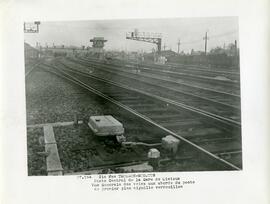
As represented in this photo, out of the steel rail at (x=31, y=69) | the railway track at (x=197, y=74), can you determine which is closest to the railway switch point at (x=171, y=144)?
the railway track at (x=197, y=74)

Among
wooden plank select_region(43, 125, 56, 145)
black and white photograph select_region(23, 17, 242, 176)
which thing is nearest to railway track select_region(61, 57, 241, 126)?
black and white photograph select_region(23, 17, 242, 176)

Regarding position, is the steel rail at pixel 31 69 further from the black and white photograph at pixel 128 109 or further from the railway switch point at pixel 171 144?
the railway switch point at pixel 171 144

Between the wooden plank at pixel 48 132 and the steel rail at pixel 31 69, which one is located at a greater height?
the steel rail at pixel 31 69

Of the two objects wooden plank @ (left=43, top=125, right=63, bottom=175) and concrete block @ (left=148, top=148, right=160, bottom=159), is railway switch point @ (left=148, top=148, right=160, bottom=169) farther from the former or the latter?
wooden plank @ (left=43, top=125, right=63, bottom=175)

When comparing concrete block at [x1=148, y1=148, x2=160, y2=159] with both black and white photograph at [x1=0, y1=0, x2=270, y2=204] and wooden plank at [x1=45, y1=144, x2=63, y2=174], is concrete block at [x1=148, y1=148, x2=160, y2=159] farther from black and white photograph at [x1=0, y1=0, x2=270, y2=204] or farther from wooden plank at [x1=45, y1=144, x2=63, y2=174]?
wooden plank at [x1=45, y1=144, x2=63, y2=174]

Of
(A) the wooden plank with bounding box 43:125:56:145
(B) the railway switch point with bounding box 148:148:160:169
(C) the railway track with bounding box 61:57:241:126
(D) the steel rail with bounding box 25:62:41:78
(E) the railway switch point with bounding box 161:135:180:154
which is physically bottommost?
(B) the railway switch point with bounding box 148:148:160:169

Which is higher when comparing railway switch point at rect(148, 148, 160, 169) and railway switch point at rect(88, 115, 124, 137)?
railway switch point at rect(88, 115, 124, 137)

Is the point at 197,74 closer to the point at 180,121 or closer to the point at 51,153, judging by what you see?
the point at 180,121

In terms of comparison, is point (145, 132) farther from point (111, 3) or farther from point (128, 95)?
point (111, 3)
